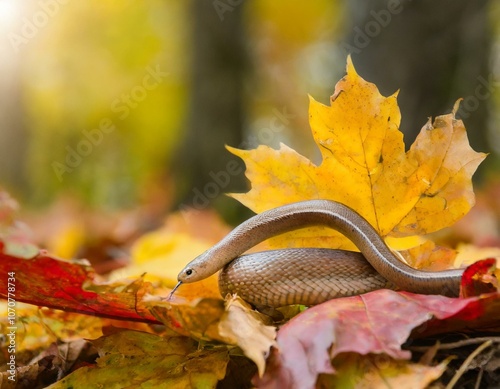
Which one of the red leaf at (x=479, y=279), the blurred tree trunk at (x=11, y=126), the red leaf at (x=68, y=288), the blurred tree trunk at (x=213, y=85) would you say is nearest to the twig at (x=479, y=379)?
the red leaf at (x=479, y=279)

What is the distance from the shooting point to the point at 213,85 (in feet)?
24.7

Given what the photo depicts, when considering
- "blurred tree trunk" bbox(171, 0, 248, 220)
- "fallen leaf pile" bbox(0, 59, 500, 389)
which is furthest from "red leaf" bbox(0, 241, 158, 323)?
"blurred tree trunk" bbox(171, 0, 248, 220)

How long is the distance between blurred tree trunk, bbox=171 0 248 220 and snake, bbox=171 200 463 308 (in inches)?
236

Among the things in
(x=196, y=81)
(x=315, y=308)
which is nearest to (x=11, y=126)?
(x=196, y=81)

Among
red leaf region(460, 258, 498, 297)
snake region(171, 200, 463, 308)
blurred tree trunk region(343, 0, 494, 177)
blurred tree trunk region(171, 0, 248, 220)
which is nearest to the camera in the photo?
red leaf region(460, 258, 498, 297)

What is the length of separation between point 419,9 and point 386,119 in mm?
3917

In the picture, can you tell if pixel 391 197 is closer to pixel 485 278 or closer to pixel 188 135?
pixel 485 278

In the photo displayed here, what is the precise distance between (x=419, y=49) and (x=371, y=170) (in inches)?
155

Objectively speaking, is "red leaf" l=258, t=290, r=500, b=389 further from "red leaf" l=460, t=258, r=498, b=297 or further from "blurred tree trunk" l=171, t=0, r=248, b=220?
"blurred tree trunk" l=171, t=0, r=248, b=220

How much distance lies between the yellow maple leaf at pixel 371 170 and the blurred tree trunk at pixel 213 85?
5911 millimetres

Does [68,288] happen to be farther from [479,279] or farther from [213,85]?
[213,85]

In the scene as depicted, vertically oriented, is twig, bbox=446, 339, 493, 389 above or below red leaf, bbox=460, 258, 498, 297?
below

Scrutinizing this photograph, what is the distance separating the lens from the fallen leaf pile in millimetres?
963

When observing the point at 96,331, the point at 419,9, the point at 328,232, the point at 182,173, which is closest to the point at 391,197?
the point at 328,232
